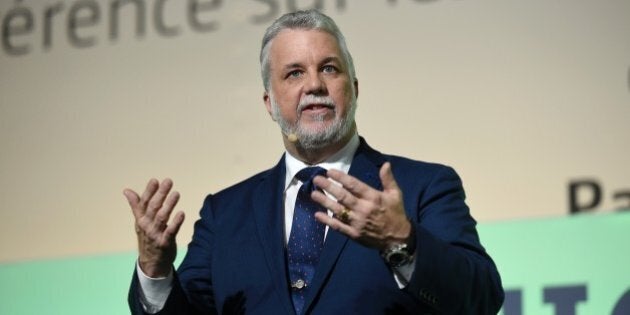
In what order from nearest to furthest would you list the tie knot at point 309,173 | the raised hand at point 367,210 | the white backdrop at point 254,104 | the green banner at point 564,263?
1. the raised hand at point 367,210
2. the tie knot at point 309,173
3. the green banner at point 564,263
4. the white backdrop at point 254,104

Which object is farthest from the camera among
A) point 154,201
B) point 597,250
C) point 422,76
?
point 422,76

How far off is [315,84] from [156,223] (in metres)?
0.41

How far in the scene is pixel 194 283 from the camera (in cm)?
169

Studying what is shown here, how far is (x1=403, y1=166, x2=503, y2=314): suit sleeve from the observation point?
130 centimetres

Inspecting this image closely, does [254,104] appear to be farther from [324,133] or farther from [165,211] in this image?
[165,211]

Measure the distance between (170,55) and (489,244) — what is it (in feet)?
3.74

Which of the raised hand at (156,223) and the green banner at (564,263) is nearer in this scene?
the raised hand at (156,223)

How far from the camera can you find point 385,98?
242cm

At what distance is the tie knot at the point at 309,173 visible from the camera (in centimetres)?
166

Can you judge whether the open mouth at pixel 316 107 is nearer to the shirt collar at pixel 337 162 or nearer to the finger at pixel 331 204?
the shirt collar at pixel 337 162

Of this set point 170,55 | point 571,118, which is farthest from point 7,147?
point 571,118

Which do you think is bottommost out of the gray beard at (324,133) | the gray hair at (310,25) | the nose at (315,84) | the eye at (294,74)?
the gray beard at (324,133)

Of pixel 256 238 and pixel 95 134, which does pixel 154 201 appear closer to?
pixel 256 238

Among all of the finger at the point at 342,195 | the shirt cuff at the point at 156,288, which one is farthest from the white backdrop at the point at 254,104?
the finger at the point at 342,195
